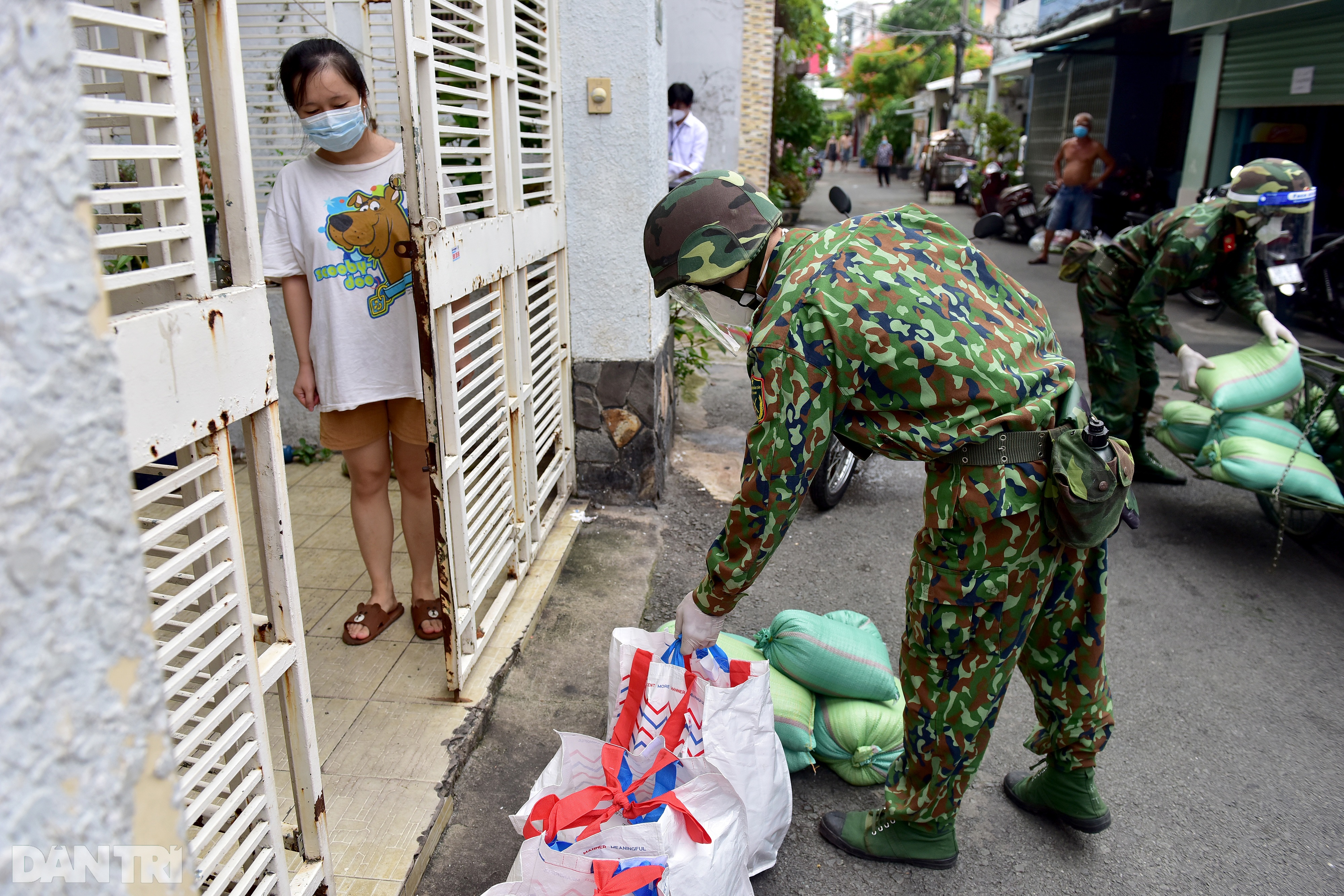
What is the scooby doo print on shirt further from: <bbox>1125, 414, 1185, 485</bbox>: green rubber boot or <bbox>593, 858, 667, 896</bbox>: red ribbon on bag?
<bbox>1125, 414, 1185, 485</bbox>: green rubber boot

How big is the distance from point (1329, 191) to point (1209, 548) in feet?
25.9

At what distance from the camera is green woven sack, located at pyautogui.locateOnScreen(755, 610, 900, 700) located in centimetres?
266

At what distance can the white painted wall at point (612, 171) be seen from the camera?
3744 millimetres

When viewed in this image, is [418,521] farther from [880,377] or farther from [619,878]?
[880,377]

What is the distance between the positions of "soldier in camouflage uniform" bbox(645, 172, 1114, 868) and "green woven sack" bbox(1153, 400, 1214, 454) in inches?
101

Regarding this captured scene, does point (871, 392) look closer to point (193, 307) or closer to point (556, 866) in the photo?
point (556, 866)

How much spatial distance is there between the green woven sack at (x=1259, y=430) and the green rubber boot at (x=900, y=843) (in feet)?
8.79

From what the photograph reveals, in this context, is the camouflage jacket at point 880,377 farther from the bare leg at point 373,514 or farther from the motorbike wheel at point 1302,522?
the motorbike wheel at point 1302,522

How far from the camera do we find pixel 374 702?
271 cm

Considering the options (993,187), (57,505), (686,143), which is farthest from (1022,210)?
(57,505)

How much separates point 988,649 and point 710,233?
1.14 metres

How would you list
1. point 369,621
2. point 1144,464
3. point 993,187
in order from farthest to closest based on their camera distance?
point 993,187 < point 1144,464 < point 369,621

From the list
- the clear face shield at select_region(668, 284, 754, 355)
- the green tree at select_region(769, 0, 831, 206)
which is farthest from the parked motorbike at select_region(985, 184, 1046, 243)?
the clear face shield at select_region(668, 284, 754, 355)

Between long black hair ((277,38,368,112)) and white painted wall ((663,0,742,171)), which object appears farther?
white painted wall ((663,0,742,171))
